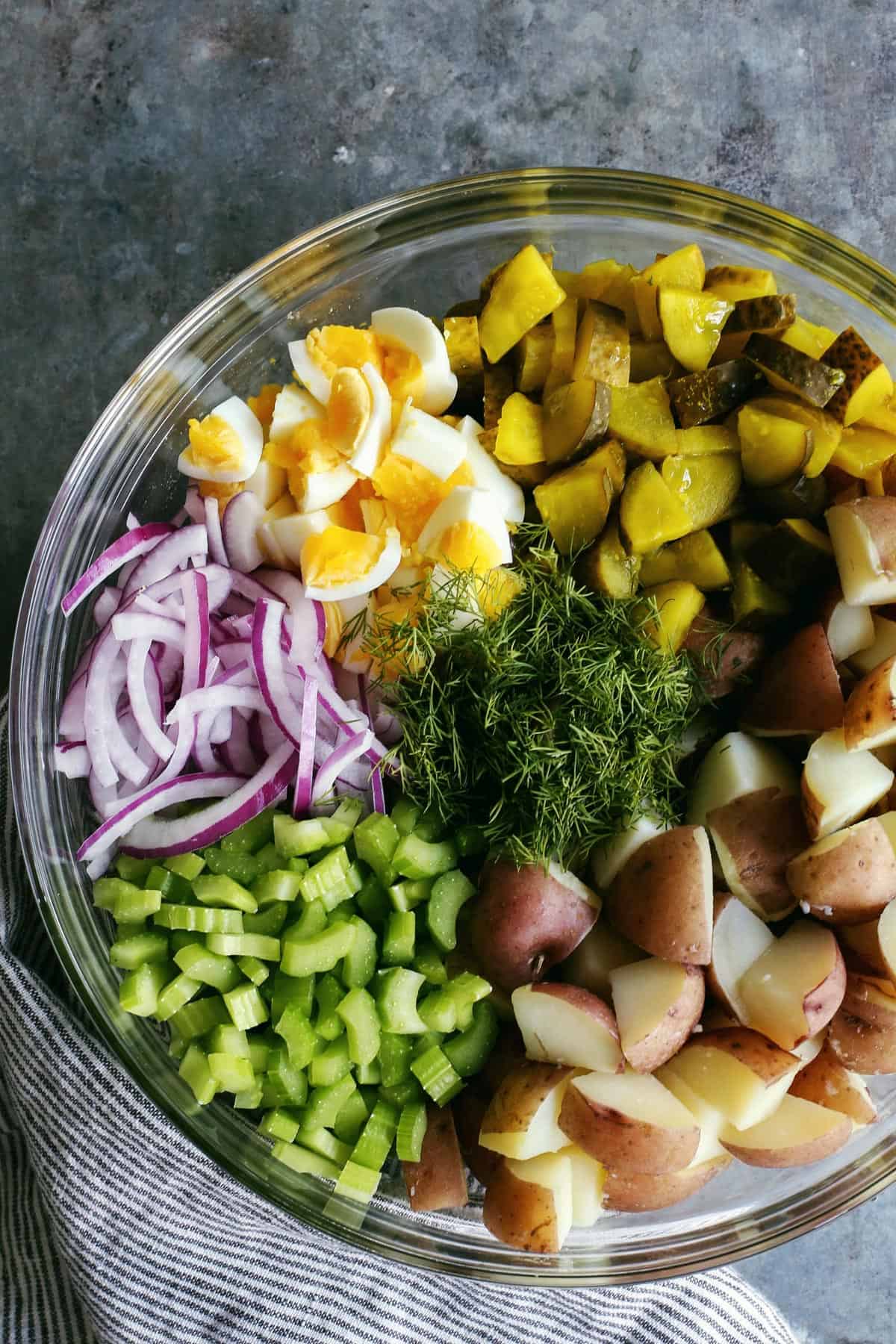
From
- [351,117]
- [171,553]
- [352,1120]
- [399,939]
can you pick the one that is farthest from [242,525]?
[352,1120]

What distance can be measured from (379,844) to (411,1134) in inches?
15.4

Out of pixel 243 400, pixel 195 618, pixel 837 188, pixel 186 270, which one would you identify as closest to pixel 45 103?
pixel 186 270

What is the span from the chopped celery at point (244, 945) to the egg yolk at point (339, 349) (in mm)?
810

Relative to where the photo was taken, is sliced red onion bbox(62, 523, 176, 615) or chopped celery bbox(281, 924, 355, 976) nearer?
chopped celery bbox(281, 924, 355, 976)

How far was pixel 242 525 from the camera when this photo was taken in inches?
61.3

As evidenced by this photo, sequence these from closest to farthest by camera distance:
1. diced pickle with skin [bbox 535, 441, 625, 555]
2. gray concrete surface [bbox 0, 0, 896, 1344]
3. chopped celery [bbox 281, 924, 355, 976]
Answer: chopped celery [bbox 281, 924, 355, 976], diced pickle with skin [bbox 535, 441, 625, 555], gray concrete surface [bbox 0, 0, 896, 1344]

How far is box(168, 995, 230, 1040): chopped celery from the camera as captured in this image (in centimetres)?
140

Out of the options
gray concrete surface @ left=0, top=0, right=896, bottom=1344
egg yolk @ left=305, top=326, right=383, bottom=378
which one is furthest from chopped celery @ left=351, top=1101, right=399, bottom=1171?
gray concrete surface @ left=0, top=0, right=896, bottom=1344

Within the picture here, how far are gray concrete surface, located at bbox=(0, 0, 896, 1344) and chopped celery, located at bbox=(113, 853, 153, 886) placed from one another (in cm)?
88

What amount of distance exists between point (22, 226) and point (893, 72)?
152 centimetres

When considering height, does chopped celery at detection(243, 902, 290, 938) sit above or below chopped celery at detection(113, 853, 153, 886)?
below

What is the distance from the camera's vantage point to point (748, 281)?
1.46 meters

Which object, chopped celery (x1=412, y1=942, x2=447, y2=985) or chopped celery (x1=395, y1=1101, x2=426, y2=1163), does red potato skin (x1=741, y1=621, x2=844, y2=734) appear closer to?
chopped celery (x1=412, y1=942, x2=447, y2=985)

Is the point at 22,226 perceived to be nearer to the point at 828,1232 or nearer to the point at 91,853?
the point at 91,853
